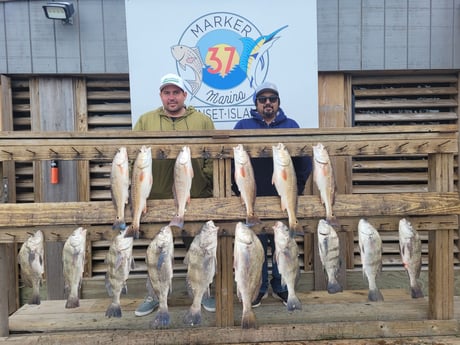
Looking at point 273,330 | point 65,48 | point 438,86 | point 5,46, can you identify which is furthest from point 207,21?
point 273,330

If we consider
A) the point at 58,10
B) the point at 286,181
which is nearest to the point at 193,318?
the point at 286,181

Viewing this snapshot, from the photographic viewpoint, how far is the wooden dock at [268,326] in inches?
97.9

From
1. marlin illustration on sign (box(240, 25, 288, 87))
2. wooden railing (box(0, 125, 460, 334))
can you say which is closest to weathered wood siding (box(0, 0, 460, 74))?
marlin illustration on sign (box(240, 25, 288, 87))

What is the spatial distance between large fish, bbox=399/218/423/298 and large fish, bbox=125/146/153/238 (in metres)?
1.75

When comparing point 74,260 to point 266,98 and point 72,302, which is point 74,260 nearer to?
point 72,302

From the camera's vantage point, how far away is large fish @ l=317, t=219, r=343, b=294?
2388mm

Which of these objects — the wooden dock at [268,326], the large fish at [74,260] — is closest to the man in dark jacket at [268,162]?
the wooden dock at [268,326]

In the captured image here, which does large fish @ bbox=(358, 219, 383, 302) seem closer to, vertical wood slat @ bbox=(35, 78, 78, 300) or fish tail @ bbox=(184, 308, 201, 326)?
fish tail @ bbox=(184, 308, 201, 326)

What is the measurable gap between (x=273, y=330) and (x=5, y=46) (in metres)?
3.71

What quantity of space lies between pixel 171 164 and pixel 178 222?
0.79 meters

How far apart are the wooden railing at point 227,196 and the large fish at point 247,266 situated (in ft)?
0.57

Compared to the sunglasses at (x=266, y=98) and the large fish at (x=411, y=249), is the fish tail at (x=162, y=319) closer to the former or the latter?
the large fish at (x=411, y=249)

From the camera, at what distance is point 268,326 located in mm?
2555

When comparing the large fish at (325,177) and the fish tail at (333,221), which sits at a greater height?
the large fish at (325,177)
